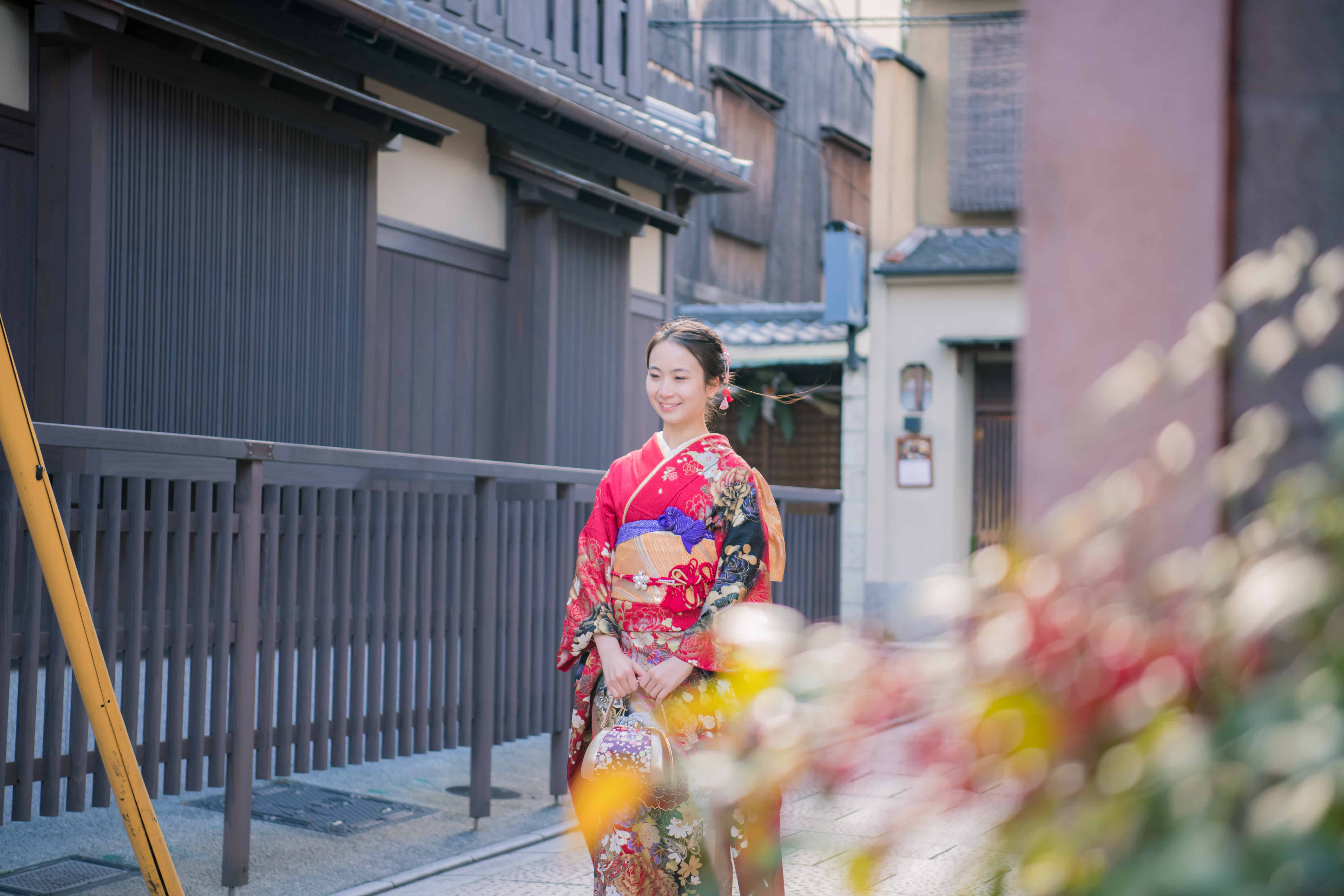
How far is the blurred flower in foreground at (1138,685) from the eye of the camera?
30.1 inches

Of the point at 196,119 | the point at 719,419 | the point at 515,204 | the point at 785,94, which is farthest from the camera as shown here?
the point at 785,94

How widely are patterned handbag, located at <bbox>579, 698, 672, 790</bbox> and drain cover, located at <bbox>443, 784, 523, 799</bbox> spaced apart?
2.31 meters

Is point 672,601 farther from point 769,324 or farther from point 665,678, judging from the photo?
point 769,324

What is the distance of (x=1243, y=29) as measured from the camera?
129 centimetres

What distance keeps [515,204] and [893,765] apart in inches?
323

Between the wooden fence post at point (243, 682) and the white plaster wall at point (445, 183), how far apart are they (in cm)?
430

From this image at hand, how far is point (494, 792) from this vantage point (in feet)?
18.4

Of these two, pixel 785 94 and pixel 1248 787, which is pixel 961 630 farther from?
pixel 785 94

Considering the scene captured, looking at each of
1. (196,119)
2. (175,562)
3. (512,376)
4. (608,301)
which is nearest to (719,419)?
(608,301)

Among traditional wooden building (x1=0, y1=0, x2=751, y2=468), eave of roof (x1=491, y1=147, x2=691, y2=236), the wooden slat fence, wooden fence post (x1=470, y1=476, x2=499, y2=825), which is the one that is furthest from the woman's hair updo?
eave of roof (x1=491, y1=147, x2=691, y2=236)

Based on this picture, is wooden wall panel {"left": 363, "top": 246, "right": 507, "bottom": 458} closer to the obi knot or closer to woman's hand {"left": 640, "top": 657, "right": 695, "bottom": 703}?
the obi knot

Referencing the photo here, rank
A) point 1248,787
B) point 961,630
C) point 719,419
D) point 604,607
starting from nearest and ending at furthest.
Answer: point 1248,787 < point 961,630 < point 604,607 < point 719,419

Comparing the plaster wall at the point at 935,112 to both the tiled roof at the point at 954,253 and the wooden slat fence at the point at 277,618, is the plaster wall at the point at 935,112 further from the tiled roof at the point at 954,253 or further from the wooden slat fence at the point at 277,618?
the wooden slat fence at the point at 277,618

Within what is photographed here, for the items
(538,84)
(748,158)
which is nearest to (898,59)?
(748,158)
